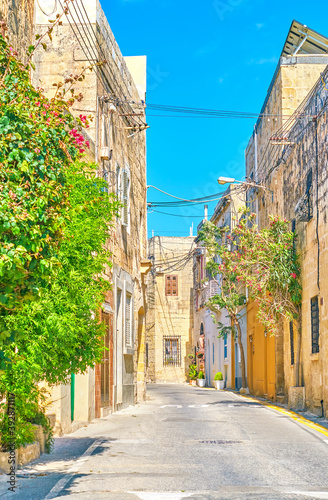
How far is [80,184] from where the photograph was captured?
9641 mm

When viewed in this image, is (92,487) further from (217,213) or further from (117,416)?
(217,213)

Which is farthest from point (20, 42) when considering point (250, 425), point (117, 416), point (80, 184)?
point (117, 416)

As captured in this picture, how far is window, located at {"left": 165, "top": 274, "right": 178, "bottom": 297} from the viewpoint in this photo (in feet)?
177

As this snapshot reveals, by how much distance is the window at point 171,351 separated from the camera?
5200 cm

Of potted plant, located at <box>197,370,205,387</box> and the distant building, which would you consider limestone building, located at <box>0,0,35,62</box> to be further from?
potted plant, located at <box>197,370,205,387</box>

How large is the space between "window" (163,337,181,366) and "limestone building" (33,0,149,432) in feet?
90.4

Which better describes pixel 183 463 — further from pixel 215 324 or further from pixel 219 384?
pixel 215 324

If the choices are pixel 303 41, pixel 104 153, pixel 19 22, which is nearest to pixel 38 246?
pixel 19 22

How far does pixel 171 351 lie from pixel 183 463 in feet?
144

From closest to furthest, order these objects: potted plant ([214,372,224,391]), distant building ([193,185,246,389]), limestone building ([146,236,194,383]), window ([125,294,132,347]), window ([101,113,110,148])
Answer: window ([101,113,110,148]) → window ([125,294,132,347]) → distant building ([193,185,246,389]) → potted plant ([214,372,224,391]) → limestone building ([146,236,194,383])

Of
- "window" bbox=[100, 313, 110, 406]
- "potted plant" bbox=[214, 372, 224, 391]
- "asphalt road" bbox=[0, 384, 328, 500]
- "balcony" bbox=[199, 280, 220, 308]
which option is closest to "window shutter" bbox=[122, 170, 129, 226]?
"window" bbox=[100, 313, 110, 406]

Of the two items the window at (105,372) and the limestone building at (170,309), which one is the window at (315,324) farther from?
the limestone building at (170,309)

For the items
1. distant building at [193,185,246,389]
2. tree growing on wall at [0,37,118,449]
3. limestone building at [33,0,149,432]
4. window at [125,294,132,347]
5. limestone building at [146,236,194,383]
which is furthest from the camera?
limestone building at [146,236,194,383]

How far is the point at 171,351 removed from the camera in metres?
52.4
